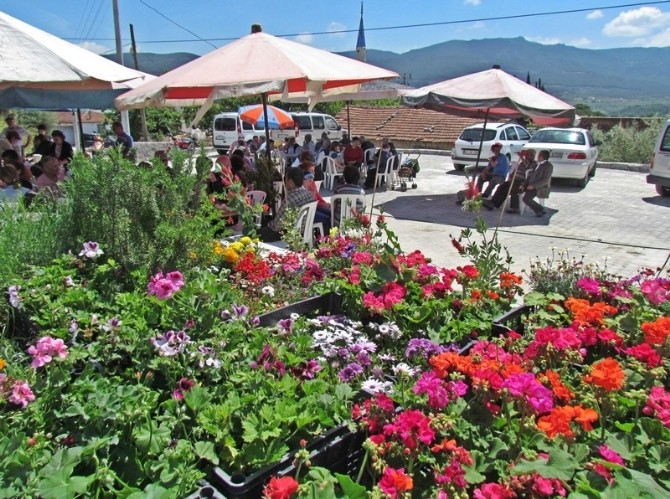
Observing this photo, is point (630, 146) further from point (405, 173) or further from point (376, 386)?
point (376, 386)

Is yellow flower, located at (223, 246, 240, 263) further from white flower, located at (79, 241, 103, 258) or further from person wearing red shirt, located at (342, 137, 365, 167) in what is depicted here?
person wearing red shirt, located at (342, 137, 365, 167)

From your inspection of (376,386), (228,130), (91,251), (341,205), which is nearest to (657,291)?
(376,386)

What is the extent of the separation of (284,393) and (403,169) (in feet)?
38.7

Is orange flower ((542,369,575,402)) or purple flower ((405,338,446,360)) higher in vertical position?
orange flower ((542,369,575,402))

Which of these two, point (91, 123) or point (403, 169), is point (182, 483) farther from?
point (91, 123)

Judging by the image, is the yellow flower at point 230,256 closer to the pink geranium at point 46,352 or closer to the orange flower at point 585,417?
the pink geranium at point 46,352

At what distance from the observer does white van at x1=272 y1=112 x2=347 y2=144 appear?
22.0m

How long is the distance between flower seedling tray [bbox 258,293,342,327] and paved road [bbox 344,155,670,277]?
10.7 ft

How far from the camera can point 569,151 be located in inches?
518

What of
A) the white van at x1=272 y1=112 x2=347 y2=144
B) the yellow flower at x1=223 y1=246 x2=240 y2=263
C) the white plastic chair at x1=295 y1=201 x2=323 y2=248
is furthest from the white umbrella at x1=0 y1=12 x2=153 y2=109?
the white van at x1=272 y1=112 x2=347 y2=144

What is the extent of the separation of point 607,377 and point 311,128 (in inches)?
876

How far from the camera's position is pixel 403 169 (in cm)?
1325

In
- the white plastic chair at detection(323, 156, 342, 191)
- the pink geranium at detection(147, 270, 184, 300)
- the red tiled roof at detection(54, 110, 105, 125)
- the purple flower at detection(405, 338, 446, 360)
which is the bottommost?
the white plastic chair at detection(323, 156, 342, 191)

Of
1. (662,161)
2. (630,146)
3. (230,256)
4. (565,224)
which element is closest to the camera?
(230,256)
